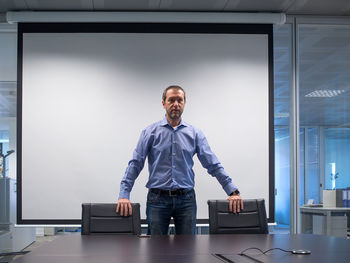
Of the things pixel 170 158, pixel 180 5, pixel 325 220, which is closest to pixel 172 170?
pixel 170 158

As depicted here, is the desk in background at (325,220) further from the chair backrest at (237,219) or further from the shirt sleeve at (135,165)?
the shirt sleeve at (135,165)

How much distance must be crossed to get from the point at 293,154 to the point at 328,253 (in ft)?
9.94

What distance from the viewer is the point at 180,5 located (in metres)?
4.84

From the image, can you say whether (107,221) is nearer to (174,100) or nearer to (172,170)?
(172,170)

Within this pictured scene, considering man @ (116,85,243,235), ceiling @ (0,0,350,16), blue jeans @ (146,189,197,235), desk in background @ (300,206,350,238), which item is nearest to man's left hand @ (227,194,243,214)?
man @ (116,85,243,235)

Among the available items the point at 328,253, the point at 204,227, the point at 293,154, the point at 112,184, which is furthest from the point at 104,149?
the point at 328,253

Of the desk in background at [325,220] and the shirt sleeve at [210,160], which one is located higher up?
the shirt sleeve at [210,160]

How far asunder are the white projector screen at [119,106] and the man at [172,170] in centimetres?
125

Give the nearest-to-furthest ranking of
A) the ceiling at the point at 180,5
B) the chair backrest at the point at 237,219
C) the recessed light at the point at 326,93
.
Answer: the chair backrest at the point at 237,219, the ceiling at the point at 180,5, the recessed light at the point at 326,93

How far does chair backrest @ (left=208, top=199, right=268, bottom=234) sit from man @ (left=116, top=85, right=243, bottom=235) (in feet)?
0.18

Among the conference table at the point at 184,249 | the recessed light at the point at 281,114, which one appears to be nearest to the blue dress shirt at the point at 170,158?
the conference table at the point at 184,249

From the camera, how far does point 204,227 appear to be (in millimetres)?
4891

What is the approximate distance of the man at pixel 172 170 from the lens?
3355 millimetres

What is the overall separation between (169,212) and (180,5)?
240 cm
